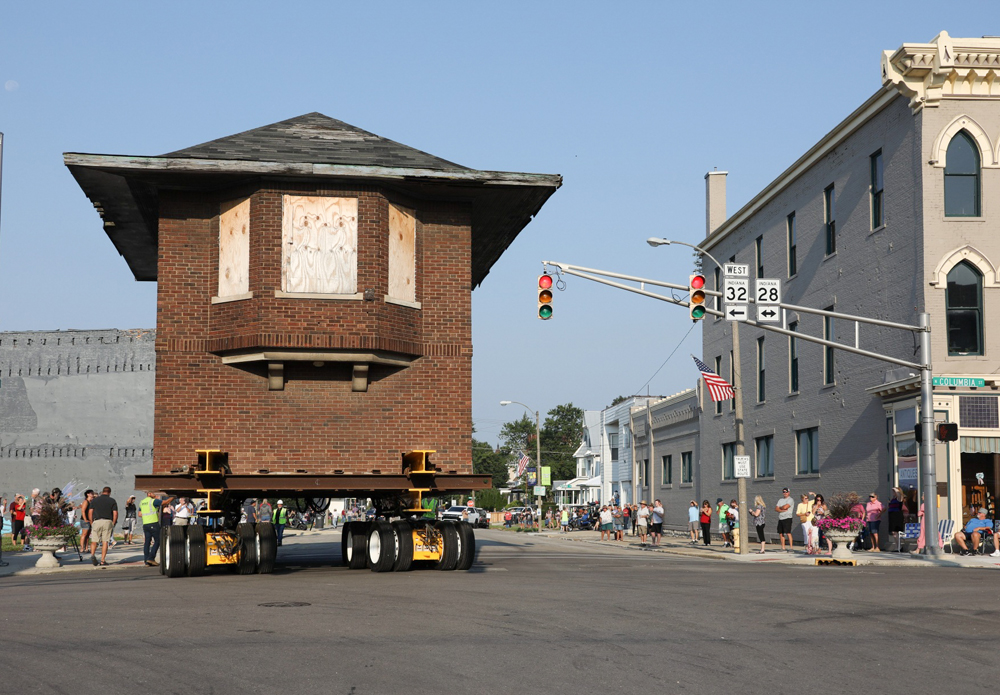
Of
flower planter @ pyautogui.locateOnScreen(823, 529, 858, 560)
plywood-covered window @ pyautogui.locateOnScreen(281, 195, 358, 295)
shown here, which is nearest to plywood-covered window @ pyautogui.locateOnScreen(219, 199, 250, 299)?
plywood-covered window @ pyautogui.locateOnScreen(281, 195, 358, 295)

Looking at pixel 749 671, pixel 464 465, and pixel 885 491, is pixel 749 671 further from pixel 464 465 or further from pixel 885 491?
pixel 885 491

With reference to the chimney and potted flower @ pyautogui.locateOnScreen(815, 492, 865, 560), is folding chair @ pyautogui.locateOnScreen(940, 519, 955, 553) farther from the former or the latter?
the chimney

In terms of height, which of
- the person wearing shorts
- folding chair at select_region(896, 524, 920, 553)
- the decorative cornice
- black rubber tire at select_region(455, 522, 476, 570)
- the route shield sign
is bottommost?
the person wearing shorts

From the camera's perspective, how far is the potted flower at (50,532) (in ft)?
77.6

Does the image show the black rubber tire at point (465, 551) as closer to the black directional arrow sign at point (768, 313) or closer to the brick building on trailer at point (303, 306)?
the brick building on trailer at point (303, 306)

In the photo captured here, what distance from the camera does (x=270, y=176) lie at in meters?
20.2

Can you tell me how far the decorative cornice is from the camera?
28.6 m

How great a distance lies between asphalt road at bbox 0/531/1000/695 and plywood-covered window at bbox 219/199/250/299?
229 inches

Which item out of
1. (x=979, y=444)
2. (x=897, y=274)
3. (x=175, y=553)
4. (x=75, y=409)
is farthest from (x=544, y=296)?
(x=75, y=409)

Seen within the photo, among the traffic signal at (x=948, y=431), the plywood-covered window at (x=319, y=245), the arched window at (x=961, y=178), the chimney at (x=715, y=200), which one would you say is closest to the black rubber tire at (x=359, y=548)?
the plywood-covered window at (x=319, y=245)

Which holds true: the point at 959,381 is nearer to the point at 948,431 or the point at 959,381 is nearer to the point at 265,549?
the point at 948,431

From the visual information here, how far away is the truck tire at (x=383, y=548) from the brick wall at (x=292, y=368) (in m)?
1.30

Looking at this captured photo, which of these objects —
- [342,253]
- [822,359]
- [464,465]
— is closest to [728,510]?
[822,359]

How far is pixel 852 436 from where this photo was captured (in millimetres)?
33656
